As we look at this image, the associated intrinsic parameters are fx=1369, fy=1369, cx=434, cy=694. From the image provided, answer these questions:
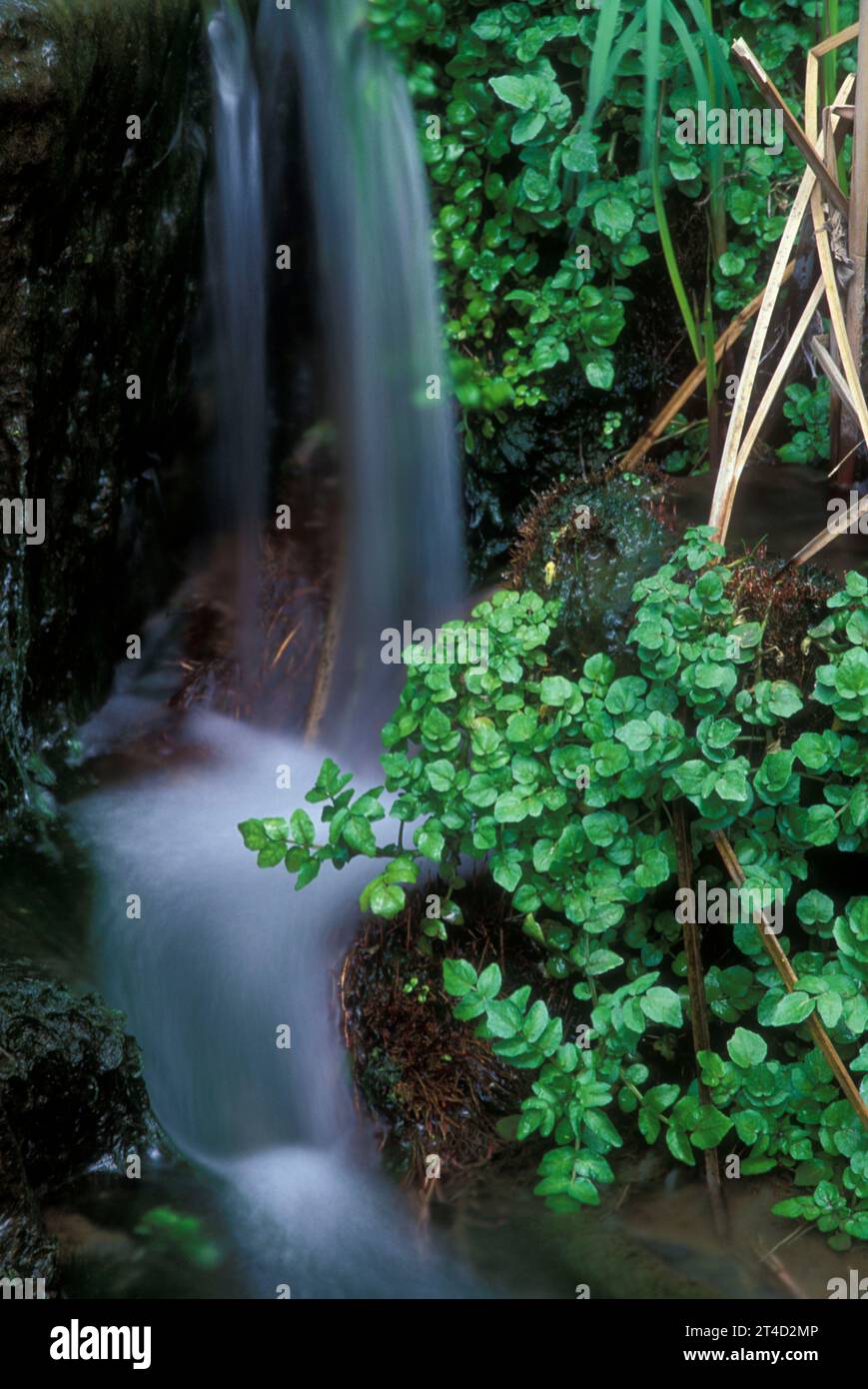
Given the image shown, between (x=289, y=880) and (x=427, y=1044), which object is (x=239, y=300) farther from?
(x=427, y=1044)

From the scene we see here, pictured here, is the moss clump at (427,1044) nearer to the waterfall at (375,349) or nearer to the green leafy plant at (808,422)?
the waterfall at (375,349)

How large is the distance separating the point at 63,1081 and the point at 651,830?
1.47 metres

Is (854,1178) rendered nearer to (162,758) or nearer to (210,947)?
(210,947)

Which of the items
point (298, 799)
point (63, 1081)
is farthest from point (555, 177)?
point (63, 1081)

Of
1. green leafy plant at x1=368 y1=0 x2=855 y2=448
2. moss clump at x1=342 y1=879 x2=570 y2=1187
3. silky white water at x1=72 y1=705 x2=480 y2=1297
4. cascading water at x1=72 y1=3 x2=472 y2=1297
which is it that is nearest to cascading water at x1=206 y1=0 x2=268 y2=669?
cascading water at x1=72 y1=3 x2=472 y2=1297

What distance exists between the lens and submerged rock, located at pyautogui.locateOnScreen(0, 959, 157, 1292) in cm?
305

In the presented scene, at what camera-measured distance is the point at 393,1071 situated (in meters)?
3.46

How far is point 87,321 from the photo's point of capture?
4.14 meters

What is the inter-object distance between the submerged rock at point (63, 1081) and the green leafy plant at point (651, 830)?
1.95ft

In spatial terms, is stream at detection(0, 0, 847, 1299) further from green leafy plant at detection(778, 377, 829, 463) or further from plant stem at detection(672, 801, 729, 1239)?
green leafy plant at detection(778, 377, 829, 463)

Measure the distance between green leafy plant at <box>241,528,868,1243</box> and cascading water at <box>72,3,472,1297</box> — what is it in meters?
0.56

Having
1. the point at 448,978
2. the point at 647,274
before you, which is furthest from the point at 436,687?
the point at 647,274

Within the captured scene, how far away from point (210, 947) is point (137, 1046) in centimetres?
43

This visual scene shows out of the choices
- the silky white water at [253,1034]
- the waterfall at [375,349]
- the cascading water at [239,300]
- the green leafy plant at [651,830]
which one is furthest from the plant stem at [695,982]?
the cascading water at [239,300]
